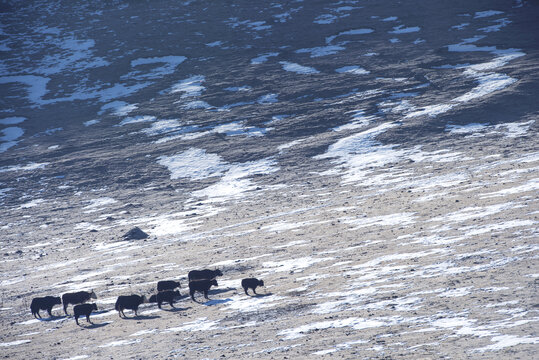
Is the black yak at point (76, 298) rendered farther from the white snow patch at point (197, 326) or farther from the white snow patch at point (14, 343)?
the white snow patch at point (197, 326)

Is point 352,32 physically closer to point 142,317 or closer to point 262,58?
point 262,58

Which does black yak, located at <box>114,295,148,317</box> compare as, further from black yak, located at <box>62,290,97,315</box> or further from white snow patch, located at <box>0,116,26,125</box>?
white snow patch, located at <box>0,116,26,125</box>

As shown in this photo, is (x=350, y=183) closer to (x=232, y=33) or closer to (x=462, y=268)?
(x=462, y=268)

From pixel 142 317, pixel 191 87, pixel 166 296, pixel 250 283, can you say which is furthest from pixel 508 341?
pixel 191 87

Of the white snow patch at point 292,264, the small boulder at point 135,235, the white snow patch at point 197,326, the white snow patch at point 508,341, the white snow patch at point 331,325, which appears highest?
the white snow patch at point 508,341

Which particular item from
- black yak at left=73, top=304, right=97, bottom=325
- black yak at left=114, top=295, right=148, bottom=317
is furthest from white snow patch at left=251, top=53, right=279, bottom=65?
black yak at left=73, top=304, right=97, bottom=325

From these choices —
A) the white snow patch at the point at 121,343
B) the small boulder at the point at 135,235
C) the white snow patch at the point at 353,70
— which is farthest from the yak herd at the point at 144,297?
the white snow patch at the point at 353,70
